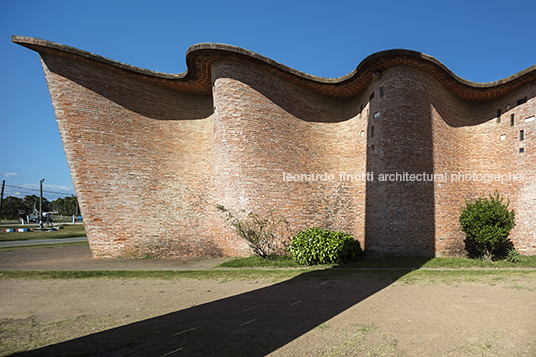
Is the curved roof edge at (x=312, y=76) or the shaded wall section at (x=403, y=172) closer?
the shaded wall section at (x=403, y=172)

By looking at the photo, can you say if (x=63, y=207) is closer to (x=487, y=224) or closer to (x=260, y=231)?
(x=260, y=231)

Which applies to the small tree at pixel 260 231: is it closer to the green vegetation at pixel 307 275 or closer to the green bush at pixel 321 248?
the green bush at pixel 321 248

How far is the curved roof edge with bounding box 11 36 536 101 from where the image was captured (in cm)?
968

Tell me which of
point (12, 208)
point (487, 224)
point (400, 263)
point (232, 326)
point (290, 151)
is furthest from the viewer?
point (12, 208)

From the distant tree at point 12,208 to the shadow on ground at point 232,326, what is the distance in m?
75.7

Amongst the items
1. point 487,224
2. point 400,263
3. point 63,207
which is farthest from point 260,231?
point 63,207

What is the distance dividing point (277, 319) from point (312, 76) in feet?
31.9

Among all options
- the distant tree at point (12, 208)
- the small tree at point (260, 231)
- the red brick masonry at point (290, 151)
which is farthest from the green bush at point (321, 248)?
the distant tree at point (12, 208)

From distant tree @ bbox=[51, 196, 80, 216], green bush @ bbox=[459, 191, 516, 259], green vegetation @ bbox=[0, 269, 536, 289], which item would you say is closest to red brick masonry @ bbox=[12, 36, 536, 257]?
green bush @ bbox=[459, 191, 516, 259]

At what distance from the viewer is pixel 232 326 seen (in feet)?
12.7

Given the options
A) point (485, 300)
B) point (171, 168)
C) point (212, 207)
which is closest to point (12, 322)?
point (212, 207)

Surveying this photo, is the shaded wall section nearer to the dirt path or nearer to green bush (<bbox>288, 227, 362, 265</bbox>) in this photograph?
green bush (<bbox>288, 227, 362, 265</bbox>)

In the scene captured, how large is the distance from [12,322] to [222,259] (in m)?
6.31

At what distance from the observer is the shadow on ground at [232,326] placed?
3.17 meters
